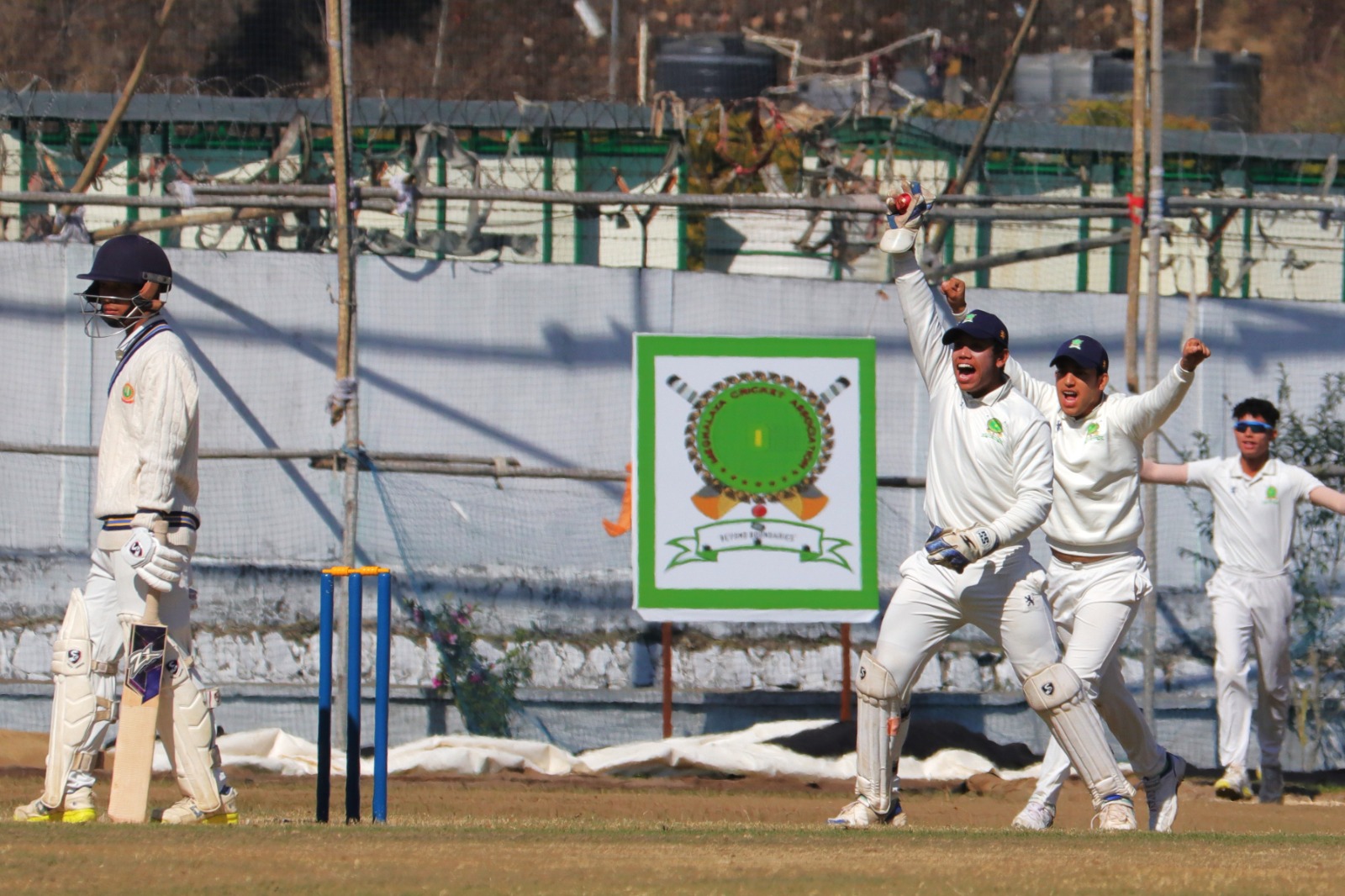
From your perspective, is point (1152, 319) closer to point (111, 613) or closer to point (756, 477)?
point (756, 477)

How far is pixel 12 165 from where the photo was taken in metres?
12.6

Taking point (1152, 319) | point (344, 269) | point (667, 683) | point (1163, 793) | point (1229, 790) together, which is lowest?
point (1229, 790)

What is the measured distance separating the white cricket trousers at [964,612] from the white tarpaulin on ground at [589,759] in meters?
3.40

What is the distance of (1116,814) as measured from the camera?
20.7ft

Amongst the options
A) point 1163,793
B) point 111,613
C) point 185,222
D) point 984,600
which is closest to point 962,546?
point 984,600

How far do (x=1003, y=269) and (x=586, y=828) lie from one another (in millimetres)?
8735

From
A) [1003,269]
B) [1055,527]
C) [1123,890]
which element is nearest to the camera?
[1123,890]

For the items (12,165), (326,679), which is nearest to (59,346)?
(12,165)

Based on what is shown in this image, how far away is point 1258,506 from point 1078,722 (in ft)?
11.3

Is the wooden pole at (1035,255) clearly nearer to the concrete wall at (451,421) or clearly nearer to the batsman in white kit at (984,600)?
the concrete wall at (451,421)

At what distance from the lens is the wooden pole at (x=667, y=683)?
1044 cm

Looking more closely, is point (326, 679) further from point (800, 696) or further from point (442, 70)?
point (442, 70)

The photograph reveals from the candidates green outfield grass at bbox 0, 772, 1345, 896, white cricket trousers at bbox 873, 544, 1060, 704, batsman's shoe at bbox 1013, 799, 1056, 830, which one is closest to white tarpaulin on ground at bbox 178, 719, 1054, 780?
batsman's shoe at bbox 1013, 799, 1056, 830

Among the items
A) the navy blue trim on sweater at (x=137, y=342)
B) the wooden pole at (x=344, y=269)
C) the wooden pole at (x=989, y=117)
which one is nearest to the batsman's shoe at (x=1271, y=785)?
the wooden pole at (x=989, y=117)
